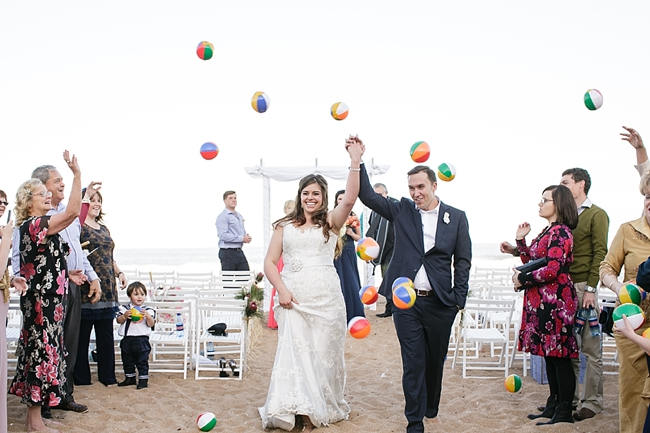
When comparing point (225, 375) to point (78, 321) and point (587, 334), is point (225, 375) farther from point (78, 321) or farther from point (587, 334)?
point (587, 334)

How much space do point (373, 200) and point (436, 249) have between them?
629 millimetres

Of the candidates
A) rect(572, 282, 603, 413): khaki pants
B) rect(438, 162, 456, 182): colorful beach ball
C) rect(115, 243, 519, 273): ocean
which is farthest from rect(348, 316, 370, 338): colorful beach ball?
rect(115, 243, 519, 273): ocean

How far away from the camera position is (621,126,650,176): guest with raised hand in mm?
5043

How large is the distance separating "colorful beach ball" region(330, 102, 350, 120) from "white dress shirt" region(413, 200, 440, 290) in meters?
1.90

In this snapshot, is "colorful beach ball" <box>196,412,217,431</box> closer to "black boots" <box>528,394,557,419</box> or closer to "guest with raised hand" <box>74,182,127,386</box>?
"guest with raised hand" <box>74,182,127,386</box>

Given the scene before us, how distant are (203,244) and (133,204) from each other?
7.71 m

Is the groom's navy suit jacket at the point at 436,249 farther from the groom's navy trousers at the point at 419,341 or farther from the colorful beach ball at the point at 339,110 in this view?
the colorful beach ball at the point at 339,110

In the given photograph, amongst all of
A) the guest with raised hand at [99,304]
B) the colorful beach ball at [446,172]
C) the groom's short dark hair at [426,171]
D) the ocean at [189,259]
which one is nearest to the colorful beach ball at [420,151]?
the colorful beach ball at [446,172]

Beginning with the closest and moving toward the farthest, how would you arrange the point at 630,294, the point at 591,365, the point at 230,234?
1. the point at 630,294
2. the point at 591,365
3. the point at 230,234

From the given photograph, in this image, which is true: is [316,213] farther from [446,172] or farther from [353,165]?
[446,172]

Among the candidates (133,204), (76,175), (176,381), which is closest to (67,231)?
(76,175)

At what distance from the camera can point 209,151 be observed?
764 centimetres

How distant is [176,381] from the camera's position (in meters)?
7.22

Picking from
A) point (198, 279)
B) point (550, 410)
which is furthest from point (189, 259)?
point (550, 410)
